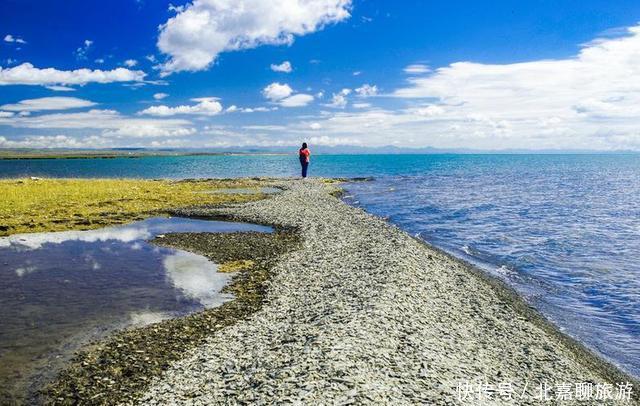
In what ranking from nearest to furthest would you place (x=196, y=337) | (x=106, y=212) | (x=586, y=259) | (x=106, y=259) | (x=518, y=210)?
(x=196, y=337) < (x=106, y=259) < (x=586, y=259) < (x=106, y=212) < (x=518, y=210)

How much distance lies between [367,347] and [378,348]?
33 centimetres

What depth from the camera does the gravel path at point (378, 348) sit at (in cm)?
1113

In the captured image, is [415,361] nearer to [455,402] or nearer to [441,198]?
[455,402]

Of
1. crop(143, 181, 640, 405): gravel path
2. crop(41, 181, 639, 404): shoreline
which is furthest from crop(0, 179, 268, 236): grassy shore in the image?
crop(143, 181, 640, 405): gravel path

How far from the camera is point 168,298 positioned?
18922 millimetres

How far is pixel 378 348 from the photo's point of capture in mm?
13117

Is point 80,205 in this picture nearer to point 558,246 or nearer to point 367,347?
point 367,347


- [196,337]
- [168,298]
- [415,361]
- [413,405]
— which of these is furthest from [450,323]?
[168,298]

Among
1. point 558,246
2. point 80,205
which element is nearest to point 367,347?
point 558,246

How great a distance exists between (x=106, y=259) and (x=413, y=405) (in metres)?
20.6

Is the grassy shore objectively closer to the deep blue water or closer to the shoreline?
the shoreline

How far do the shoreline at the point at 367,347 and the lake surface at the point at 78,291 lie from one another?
12.1 ft

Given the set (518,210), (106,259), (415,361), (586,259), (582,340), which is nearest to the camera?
(415,361)

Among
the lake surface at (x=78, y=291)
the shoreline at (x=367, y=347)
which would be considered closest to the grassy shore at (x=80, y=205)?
the lake surface at (x=78, y=291)
